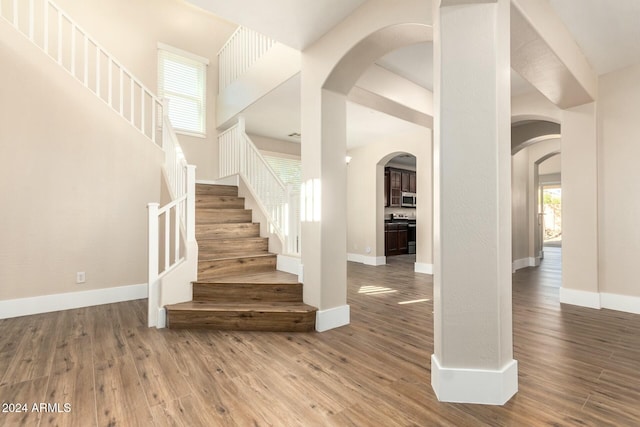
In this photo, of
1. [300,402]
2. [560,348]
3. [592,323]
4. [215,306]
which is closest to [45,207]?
[215,306]

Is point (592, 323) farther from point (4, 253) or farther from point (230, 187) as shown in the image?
point (4, 253)

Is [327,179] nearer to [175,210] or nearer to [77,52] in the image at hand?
[175,210]

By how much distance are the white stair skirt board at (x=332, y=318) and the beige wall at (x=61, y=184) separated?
107 inches

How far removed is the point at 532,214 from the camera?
6832mm

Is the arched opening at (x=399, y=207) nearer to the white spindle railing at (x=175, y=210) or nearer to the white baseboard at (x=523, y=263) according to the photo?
the white baseboard at (x=523, y=263)

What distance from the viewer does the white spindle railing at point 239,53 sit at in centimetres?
437

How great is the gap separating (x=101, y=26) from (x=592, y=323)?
7.79 metres

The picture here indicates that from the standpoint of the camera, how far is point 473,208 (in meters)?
1.73

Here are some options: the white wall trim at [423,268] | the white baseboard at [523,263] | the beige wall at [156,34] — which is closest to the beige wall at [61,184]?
the beige wall at [156,34]

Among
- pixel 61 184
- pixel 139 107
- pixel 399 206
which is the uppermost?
pixel 139 107

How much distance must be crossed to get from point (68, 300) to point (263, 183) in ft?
9.13

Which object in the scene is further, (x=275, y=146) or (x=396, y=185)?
(x=396, y=185)

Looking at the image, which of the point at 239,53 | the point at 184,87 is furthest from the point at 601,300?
the point at 184,87

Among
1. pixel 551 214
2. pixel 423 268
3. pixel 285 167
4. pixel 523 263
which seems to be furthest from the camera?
pixel 551 214
